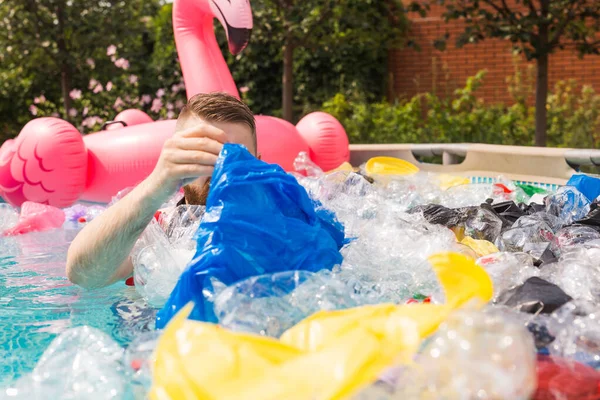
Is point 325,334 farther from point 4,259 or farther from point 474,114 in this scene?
point 474,114

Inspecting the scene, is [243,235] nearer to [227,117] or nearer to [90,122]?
[227,117]

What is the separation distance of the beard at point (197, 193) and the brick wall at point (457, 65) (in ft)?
25.4

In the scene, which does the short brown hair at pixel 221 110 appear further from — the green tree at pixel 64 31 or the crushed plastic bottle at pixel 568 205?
the green tree at pixel 64 31

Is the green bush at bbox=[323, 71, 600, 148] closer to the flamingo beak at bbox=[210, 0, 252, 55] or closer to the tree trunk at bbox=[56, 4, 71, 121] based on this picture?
the tree trunk at bbox=[56, 4, 71, 121]

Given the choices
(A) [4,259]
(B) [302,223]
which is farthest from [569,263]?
(A) [4,259]

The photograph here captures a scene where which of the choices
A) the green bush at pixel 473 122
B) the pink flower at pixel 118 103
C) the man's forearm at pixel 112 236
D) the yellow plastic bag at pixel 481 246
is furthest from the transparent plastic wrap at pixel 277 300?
the pink flower at pixel 118 103

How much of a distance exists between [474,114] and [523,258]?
20.4 feet

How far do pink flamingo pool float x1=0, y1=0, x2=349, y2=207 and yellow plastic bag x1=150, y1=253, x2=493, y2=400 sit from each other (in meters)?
3.16

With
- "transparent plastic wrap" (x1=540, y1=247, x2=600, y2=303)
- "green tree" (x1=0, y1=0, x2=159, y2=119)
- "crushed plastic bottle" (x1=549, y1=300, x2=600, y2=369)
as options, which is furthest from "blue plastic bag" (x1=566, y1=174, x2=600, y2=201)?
"green tree" (x1=0, y1=0, x2=159, y2=119)

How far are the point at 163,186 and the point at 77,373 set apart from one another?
1.41ft

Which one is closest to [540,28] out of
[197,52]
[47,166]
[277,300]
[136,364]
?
[197,52]

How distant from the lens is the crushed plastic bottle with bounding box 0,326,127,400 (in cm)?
112

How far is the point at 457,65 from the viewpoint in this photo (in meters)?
9.77

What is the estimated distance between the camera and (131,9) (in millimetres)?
7742
